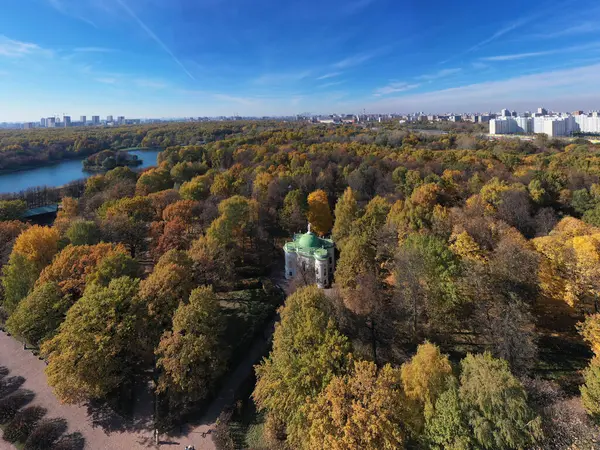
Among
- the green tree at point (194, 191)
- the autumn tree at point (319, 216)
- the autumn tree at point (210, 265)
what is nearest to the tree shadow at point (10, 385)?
the autumn tree at point (210, 265)

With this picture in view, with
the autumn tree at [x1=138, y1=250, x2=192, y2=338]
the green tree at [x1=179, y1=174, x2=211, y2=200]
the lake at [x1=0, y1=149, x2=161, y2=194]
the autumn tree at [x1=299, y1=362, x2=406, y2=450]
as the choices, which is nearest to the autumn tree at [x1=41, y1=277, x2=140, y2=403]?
the autumn tree at [x1=138, y1=250, x2=192, y2=338]

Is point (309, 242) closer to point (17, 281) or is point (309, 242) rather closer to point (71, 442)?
point (71, 442)

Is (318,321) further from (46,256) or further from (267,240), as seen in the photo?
(46,256)

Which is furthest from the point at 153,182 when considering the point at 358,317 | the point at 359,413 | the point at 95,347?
the point at 359,413

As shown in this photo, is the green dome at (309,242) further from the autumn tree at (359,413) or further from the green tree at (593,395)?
the green tree at (593,395)

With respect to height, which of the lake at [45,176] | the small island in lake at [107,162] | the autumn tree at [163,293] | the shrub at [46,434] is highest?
the small island in lake at [107,162]

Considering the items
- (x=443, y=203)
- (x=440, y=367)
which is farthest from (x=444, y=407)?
(x=443, y=203)

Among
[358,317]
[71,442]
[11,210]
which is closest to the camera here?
[71,442]
